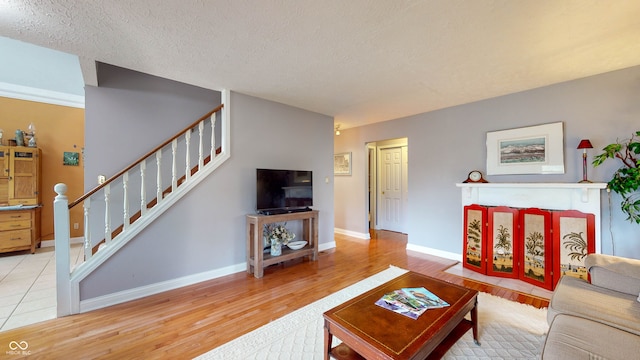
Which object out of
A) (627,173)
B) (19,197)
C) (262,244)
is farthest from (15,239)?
(627,173)

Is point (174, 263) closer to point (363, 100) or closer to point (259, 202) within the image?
point (259, 202)

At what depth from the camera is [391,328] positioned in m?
1.37

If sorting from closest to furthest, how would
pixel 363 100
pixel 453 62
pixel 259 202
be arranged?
1. pixel 453 62
2. pixel 259 202
3. pixel 363 100

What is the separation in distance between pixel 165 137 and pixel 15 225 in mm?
2942

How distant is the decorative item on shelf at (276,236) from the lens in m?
3.37

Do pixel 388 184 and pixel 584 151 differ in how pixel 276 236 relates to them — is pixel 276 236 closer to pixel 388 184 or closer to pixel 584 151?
pixel 388 184

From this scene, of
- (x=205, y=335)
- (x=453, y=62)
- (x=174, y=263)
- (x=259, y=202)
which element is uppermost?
(x=453, y=62)

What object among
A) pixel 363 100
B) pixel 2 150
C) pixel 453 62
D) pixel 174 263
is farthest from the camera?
pixel 2 150

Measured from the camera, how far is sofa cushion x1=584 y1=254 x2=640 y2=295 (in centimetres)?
165

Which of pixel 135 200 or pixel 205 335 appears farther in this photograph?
pixel 135 200

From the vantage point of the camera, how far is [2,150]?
4012mm

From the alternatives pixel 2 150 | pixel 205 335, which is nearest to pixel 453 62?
pixel 205 335

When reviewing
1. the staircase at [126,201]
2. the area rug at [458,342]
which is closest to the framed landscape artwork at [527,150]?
the area rug at [458,342]

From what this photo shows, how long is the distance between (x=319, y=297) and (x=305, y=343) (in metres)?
0.75
